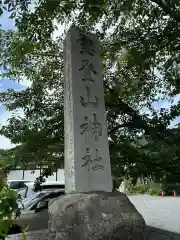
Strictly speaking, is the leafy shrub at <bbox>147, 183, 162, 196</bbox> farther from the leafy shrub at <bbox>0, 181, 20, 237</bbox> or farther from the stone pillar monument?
the leafy shrub at <bbox>0, 181, 20, 237</bbox>

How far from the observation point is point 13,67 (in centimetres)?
646

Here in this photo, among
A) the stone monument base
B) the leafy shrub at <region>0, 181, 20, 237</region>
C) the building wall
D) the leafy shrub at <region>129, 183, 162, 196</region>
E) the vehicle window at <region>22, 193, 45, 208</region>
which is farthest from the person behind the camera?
the leafy shrub at <region>129, 183, 162, 196</region>

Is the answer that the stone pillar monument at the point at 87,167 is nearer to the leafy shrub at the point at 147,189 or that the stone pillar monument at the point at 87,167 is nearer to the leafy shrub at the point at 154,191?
the leafy shrub at the point at 147,189

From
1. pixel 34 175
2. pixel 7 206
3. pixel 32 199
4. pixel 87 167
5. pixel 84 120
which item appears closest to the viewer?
pixel 7 206

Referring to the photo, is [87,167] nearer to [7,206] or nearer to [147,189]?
[7,206]

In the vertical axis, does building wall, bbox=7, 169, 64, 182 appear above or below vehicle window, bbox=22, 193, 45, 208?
above

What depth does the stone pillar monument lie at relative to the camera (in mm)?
3250

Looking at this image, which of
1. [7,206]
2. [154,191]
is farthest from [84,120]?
[154,191]

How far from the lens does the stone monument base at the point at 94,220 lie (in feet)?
10.5

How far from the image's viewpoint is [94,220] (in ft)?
10.7

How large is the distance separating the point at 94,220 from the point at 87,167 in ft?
2.83

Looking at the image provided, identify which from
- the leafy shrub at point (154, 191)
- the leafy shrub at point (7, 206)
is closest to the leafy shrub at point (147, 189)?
the leafy shrub at point (154, 191)

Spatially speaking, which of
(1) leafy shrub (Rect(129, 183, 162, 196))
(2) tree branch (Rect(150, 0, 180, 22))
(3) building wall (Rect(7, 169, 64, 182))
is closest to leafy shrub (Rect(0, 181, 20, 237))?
(3) building wall (Rect(7, 169, 64, 182))

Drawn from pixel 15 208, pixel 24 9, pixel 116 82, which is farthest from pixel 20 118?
pixel 15 208
